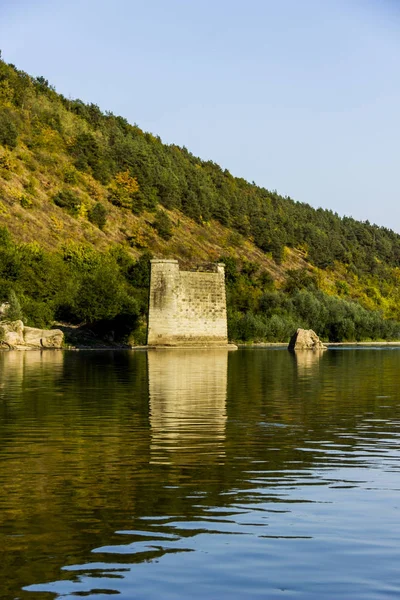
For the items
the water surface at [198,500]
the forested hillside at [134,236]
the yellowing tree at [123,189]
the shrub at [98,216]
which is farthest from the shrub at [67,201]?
the water surface at [198,500]

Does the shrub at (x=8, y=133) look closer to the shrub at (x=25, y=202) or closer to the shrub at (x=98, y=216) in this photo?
the shrub at (x=98, y=216)

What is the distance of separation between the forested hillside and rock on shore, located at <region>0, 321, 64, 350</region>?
138 inches

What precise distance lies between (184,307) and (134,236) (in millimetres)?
39868

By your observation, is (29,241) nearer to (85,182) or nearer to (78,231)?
(78,231)

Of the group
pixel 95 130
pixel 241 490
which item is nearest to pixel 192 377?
pixel 241 490

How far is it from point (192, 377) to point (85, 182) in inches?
3081

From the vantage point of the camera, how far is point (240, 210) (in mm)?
137375

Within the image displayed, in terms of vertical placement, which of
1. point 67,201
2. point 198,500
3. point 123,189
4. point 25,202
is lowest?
point 198,500

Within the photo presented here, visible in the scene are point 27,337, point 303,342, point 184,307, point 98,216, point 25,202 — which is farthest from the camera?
point 98,216

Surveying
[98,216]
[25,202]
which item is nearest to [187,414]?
[25,202]

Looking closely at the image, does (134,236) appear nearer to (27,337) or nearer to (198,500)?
(27,337)

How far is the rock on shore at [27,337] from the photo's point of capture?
191 feet

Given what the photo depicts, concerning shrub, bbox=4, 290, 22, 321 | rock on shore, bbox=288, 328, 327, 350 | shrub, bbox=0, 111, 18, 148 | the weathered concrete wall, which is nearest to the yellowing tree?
shrub, bbox=0, 111, 18, 148

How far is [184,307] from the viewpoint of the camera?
64188mm
